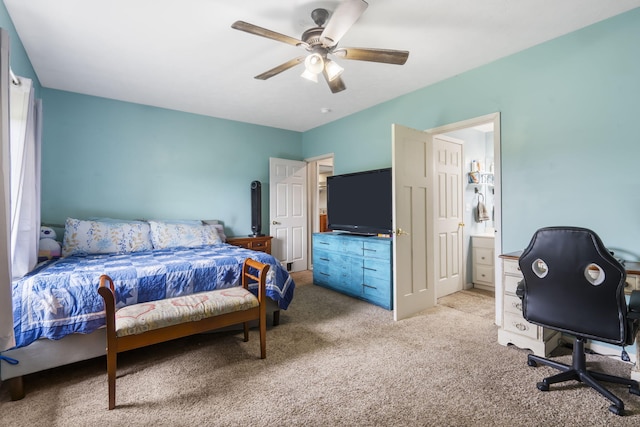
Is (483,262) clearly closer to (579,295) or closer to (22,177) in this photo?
(579,295)

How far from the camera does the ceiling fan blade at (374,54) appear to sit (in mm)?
2066

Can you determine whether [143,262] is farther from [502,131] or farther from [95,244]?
[502,131]

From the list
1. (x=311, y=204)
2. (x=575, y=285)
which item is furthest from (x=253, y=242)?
(x=575, y=285)


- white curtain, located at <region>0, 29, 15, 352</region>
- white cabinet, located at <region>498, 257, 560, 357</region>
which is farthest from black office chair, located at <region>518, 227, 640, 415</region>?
white curtain, located at <region>0, 29, 15, 352</region>

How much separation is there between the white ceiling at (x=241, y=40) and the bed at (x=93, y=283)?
1.69 metres

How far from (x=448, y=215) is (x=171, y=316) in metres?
3.34

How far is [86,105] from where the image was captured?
11.9 ft

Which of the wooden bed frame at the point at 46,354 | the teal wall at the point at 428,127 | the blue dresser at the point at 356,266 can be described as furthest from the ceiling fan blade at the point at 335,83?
the wooden bed frame at the point at 46,354

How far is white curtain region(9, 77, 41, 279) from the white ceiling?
1.93 feet

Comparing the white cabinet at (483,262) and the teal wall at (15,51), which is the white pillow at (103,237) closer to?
the teal wall at (15,51)

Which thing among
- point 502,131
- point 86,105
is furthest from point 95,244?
point 502,131

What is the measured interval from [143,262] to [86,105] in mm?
2466

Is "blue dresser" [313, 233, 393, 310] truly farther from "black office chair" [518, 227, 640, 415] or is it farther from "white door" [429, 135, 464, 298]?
"black office chair" [518, 227, 640, 415]

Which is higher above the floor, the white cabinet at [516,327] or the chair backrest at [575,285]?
the chair backrest at [575,285]
